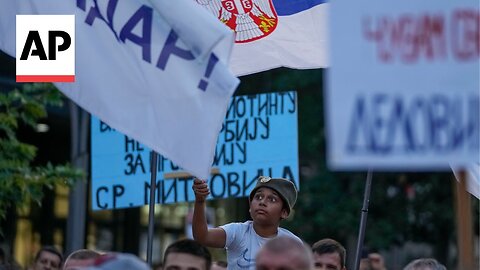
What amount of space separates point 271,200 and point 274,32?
5.85ft

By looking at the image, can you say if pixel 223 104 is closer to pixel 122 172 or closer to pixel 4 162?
pixel 122 172

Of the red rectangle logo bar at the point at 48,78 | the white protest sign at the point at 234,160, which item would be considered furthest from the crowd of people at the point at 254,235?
the white protest sign at the point at 234,160

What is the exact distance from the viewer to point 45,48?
7.31 meters

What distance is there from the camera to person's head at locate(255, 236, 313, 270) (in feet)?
16.4

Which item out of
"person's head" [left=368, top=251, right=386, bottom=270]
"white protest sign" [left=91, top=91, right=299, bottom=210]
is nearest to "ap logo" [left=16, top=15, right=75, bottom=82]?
"white protest sign" [left=91, top=91, right=299, bottom=210]

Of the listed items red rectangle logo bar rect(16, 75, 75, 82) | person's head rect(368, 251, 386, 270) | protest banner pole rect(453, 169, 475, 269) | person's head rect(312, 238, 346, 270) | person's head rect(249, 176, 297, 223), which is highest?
red rectangle logo bar rect(16, 75, 75, 82)

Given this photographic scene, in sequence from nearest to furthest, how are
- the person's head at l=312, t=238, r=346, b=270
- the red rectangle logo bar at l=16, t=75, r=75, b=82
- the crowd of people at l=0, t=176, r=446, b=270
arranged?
1. the red rectangle logo bar at l=16, t=75, r=75, b=82
2. the crowd of people at l=0, t=176, r=446, b=270
3. the person's head at l=312, t=238, r=346, b=270

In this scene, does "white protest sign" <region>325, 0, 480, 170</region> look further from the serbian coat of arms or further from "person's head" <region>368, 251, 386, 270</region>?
"person's head" <region>368, 251, 386, 270</region>

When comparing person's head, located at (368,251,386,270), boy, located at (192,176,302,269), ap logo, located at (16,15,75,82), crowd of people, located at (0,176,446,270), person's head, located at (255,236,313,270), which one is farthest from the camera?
person's head, located at (368,251,386,270)

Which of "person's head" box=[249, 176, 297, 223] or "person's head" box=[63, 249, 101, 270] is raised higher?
"person's head" box=[249, 176, 297, 223]

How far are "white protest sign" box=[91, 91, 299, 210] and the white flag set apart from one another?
321cm

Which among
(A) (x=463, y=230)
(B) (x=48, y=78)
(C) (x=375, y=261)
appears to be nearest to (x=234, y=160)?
(C) (x=375, y=261)

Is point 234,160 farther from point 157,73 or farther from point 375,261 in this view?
point 157,73

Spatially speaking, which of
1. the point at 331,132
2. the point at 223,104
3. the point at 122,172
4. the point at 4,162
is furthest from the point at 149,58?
the point at 4,162
